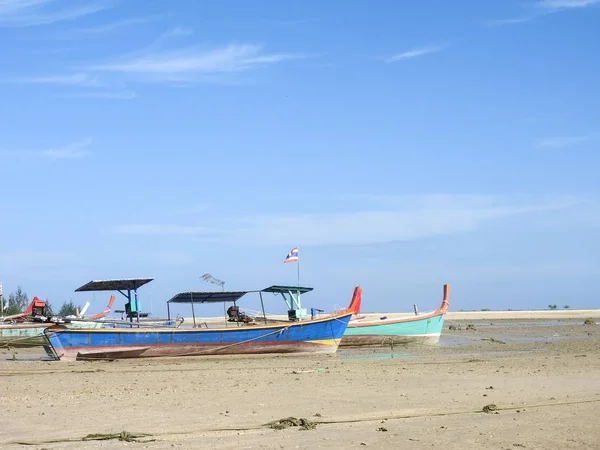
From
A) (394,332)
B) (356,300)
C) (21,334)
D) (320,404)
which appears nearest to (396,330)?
(394,332)

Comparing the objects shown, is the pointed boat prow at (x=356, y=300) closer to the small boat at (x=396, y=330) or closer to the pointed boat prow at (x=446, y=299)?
the small boat at (x=396, y=330)

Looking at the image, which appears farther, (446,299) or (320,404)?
(446,299)

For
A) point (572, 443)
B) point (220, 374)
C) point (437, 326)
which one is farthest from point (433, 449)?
point (437, 326)

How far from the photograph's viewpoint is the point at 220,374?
64.7 ft

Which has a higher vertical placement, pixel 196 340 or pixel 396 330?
pixel 196 340

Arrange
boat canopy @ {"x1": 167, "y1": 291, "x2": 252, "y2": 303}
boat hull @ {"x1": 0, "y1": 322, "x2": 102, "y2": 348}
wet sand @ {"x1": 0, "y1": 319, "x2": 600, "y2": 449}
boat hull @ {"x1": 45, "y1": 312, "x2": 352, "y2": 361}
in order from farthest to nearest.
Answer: boat hull @ {"x1": 0, "y1": 322, "x2": 102, "y2": 348} < boat canopy @ {"x1": 167, "y1": 291, "x2": 252, "y2": 303} < boat hull @ {"x1": 45, "y1": 312, "x2": 352, "y2": 361} < wet sand @ {"x1": 0, "y1": 319, "x2": 600, "y2": 449}

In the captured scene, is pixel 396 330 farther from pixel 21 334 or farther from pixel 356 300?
pixel 21 334

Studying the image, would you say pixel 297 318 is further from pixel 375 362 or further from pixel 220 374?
pixel 220 374

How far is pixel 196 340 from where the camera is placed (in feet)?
91.3

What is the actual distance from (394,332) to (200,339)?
968cm

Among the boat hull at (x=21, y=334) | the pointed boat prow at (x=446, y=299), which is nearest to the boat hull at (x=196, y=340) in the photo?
the pointed boat prow at (x=446, y=299)

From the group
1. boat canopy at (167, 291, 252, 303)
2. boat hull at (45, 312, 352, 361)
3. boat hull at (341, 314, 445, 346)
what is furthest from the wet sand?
boat hull at (341, 314, 445, 346)

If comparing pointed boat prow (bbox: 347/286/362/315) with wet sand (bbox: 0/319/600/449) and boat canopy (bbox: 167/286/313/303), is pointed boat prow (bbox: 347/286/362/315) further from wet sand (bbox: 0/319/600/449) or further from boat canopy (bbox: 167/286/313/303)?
wet sand (bbox: 0/319/600/449)

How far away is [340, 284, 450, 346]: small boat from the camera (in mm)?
A: 33438
